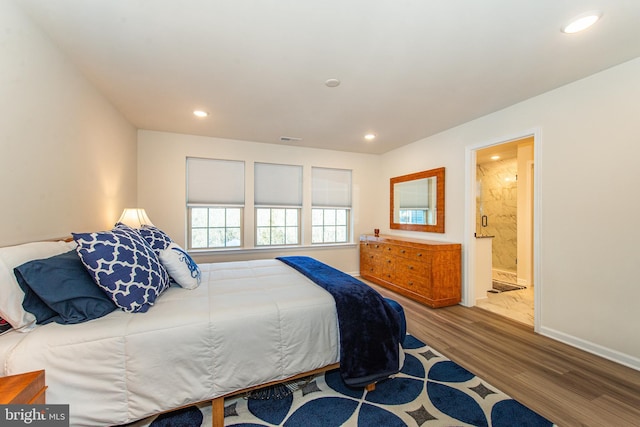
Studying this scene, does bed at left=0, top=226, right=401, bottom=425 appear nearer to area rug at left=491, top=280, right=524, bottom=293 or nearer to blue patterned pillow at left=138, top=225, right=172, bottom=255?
blue patterned pillow at left=138, top=225, right=172, bottom=255

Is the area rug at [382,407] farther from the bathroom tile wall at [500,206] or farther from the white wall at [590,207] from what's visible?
the bathroom tile wall at [500,206]

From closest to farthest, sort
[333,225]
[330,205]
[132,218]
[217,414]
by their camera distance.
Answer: [217,414] → [132,218] → [330,205] → [333,225]

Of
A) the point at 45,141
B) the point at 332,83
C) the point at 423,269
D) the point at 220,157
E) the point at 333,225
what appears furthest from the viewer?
the point at 333,225

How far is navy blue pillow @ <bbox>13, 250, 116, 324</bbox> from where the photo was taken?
1.24 m

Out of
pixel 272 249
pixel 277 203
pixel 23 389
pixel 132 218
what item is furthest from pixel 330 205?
pixel 23 389

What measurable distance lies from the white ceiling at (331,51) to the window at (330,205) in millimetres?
1803

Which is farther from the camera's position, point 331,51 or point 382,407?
point 331,51

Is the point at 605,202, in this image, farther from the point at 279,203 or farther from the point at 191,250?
the point at 191,250

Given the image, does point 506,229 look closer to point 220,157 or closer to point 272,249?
point 272,249

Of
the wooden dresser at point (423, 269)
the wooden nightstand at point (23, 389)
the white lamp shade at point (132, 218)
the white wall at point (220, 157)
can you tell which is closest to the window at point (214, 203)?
the white wall at point (220, 157)

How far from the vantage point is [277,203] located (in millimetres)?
4449

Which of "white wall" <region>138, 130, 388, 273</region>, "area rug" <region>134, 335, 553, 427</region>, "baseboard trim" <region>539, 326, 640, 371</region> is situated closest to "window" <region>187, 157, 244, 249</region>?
"white wall" <region>138, 130, 388, 273</region>

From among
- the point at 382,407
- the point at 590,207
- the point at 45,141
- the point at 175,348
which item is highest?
the point at 45,141

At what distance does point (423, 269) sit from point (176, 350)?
9.94 ft
